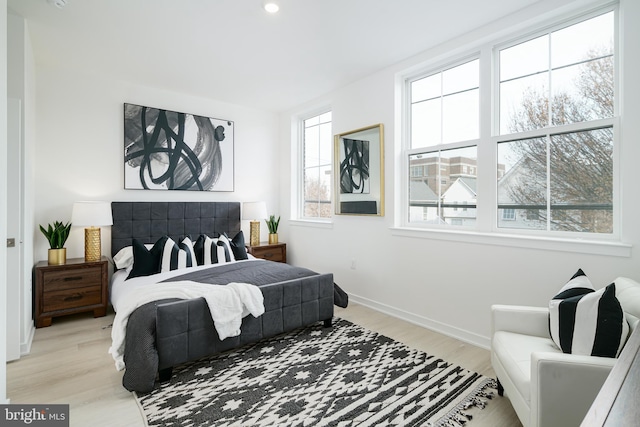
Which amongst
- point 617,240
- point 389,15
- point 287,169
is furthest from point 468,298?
point 287,169

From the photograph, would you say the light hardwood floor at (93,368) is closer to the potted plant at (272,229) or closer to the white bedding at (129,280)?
the white bedding at (129,280)

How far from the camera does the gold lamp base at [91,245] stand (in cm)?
338

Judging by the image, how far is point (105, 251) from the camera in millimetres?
3734

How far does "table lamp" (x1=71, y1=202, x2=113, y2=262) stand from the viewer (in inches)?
128

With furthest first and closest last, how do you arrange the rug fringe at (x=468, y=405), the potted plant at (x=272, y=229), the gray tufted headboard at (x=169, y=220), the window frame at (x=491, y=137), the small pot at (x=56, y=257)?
1. the potted plant at (x=272, y=229)
2. the gray tufted headboard at (x=169, y=220)
3. the small pot at (x=56, y=257)
4. the window frame at (x=491, y=137)
5. the rug fringe at (x=468, y=405)

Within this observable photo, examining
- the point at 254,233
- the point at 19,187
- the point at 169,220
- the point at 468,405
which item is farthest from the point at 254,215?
the point at 468,405

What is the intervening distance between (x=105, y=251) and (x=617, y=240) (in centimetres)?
464

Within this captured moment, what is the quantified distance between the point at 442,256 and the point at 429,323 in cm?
65

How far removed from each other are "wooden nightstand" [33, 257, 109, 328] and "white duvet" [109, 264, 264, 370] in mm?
1167

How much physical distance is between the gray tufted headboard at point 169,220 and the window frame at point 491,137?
7.68 ft

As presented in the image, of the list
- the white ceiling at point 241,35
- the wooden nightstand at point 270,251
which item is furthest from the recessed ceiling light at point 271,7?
the wooden nightstand at point 270,251

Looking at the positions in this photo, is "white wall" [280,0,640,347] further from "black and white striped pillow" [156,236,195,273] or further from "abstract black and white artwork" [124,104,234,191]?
"black and white striped pillow" [156,236,195,273]

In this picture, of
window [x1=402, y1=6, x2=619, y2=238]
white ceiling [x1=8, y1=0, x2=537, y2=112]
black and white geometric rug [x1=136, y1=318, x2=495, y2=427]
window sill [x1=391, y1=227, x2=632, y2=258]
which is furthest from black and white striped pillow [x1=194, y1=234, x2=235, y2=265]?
window [x1=402, y1=6, x2=619, y2=238]

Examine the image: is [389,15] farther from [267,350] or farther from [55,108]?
[55,108]
